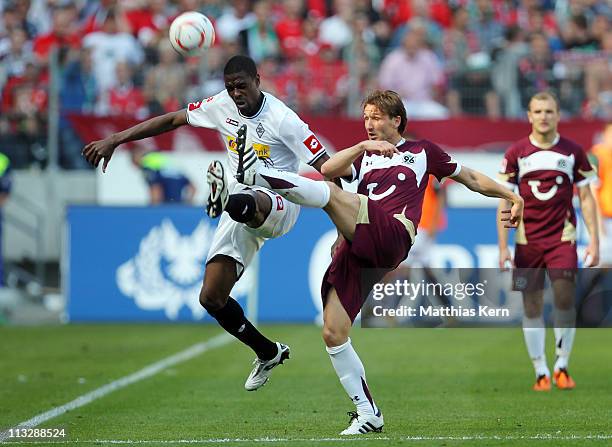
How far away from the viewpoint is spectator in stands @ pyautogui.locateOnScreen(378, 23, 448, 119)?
1991 centimetres

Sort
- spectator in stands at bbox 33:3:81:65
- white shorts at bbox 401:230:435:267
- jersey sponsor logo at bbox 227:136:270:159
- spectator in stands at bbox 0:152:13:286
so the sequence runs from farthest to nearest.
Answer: spectator in stands at bbox 33:3:81:65
spectator in stands at bbox 0:152:13:286
white shorts at bbox 401:230:435:267
jersey sponsor logo at bbox 227:136:270:159

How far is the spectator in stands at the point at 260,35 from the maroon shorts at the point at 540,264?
421 inches

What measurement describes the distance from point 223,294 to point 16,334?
26.7ft

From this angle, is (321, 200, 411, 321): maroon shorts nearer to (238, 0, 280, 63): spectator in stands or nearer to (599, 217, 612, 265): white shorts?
(599, 217, 612, 265): white shorts

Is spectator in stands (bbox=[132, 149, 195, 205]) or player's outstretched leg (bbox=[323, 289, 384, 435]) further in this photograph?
spectator in stands (bbox=[132, 149, 195, 205])

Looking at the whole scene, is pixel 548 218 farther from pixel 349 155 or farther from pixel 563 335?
pixel 349 155

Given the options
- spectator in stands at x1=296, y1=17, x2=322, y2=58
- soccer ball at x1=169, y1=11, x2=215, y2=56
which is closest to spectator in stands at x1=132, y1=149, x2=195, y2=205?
spectator in stands at x1=296, y1=17, x2=322, y2=58

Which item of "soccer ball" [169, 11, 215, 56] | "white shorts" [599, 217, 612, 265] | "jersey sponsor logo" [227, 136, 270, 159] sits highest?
"soccer ball" [169, 11, 215, 56]

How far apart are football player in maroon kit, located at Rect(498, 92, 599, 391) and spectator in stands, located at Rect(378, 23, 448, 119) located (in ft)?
30.9

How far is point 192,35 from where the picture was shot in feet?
30.5

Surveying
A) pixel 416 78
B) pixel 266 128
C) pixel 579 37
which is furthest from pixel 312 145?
pixel 579 37

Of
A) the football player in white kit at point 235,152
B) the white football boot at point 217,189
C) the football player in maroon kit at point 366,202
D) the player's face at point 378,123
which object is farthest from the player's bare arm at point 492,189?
the white football boot at point 217,189

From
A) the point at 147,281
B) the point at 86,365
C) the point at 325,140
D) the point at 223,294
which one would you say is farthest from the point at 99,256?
the point at 223,294

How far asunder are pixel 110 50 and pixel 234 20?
240cm
